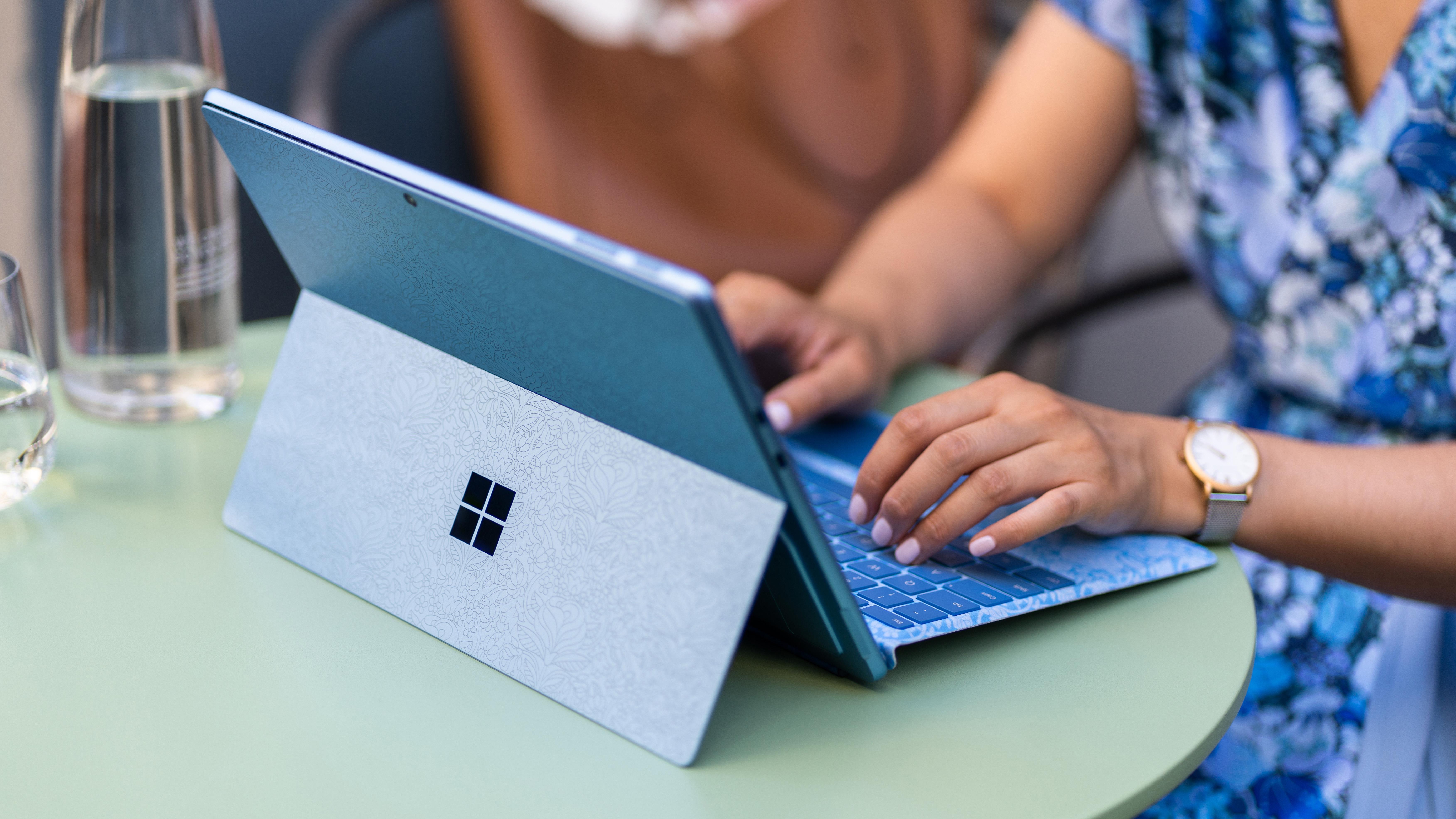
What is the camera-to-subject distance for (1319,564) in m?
0.66

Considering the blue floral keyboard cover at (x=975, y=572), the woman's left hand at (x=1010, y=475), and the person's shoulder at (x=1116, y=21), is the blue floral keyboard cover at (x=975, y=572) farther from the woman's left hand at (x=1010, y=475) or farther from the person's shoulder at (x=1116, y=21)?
the person's shoulder at (x=1116, y=21)

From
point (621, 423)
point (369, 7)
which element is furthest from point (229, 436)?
point (369, 7)

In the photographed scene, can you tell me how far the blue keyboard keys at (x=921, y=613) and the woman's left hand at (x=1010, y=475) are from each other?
0.04m

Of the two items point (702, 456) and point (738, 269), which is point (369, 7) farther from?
point (702, 456)

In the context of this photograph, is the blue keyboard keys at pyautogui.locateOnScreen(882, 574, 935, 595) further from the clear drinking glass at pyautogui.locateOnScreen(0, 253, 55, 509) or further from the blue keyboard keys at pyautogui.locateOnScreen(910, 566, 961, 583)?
the clear drinking glass at pyautogui.locateOnScreen(0, 253, 55, 509)

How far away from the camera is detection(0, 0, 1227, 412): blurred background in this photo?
60.0 inches

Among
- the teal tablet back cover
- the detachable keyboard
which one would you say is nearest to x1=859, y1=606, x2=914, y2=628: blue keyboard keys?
the detachable keyboard

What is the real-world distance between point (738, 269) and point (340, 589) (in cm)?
130

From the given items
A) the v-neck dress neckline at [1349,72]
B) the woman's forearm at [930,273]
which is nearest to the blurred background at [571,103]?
the woman's forearm at [930,273]

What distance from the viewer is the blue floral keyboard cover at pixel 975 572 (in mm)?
497

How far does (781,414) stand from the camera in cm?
71

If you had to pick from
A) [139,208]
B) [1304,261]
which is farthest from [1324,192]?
[139,208]

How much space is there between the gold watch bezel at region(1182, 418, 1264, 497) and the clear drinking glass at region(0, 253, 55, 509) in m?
0.56

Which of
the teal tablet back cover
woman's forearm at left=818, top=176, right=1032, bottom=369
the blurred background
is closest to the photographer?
the teal tablet back cover
